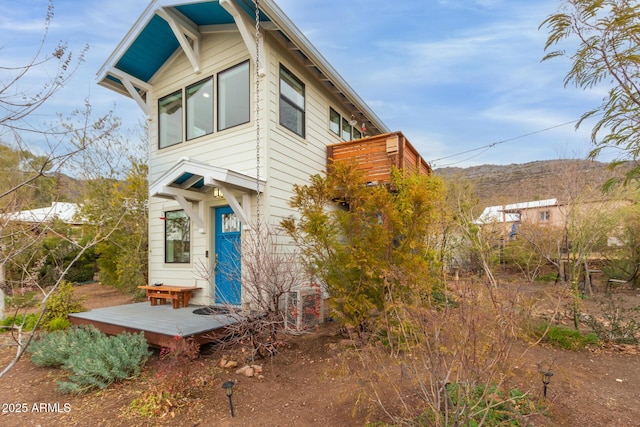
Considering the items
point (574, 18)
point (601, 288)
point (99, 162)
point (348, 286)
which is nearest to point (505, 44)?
point (574, 18)

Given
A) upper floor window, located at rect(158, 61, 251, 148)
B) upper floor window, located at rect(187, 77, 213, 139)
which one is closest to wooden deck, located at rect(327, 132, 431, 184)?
upper floor window, located at rect(158, 61, 251, 148)

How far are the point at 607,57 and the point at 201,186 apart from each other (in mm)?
7012

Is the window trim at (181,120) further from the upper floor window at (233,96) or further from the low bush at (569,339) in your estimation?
the low bush at (569,339)

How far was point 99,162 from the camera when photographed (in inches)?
405

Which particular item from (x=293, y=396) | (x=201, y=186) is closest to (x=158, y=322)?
(x=201, y=186)

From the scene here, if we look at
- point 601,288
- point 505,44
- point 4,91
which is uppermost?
point 505,44

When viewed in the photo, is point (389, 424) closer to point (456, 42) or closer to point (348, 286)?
point (348, 286)

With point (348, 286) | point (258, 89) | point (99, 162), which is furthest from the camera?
point (99, 162)

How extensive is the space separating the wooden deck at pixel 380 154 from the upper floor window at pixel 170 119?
3.88 meters

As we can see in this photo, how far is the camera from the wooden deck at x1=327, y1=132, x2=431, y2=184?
668 centimetres

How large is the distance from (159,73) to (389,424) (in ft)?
28.8

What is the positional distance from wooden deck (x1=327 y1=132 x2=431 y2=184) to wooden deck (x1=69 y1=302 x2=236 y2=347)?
3.99m

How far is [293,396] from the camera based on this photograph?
135 inches

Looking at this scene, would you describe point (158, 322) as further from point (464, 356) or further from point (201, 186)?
point (464, 356)
